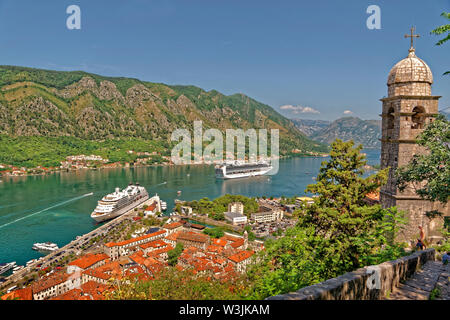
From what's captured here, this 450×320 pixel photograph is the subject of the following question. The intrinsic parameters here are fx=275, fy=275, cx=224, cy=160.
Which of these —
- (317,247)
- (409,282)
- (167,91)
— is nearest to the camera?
(409,282)

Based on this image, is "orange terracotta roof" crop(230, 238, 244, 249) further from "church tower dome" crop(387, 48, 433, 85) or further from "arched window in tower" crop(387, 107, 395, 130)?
"church tower dome" crop(387, 48, 433, 85)

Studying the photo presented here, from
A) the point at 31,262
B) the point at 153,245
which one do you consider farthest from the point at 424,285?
the point at 31,262

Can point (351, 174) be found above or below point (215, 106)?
below

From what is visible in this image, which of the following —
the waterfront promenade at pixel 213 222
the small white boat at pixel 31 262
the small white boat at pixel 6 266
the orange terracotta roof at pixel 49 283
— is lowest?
the waterfront promenade at pixel 213 222

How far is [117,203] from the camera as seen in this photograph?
28812 mm

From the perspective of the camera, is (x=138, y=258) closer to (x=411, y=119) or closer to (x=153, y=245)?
(x=153, y=245)

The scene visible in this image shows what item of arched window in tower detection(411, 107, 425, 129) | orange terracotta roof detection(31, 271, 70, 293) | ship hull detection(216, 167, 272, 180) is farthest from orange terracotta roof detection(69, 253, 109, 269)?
ship hull detection(216, 167, 272, 180)

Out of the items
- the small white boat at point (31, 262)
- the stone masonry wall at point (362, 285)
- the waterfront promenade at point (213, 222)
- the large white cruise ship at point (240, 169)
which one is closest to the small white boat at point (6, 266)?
the small white boat at point (31, 262)

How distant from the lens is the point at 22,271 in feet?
50.4

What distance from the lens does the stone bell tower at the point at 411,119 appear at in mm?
5859

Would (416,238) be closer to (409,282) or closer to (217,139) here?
(409,282)

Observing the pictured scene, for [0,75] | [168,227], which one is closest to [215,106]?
[0,75]

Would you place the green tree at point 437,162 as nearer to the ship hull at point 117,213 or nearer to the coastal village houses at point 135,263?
the coastal village houses at point 135,263

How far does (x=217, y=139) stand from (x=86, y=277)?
99.0 meters
